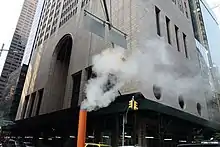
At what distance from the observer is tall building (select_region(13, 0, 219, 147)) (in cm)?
1062

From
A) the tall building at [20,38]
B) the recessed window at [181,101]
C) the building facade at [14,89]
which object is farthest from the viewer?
the tall building at [20,38]

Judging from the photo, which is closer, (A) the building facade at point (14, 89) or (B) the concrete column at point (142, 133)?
(B) the concrete column at point (142, 133)

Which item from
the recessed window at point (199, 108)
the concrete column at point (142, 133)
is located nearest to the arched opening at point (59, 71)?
the concrete column at point (142, 133)

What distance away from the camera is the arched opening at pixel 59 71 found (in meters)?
21.5

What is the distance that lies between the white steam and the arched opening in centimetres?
904

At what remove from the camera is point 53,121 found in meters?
14.1

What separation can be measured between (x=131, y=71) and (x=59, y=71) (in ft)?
43.4

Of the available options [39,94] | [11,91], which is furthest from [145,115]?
[11,91]

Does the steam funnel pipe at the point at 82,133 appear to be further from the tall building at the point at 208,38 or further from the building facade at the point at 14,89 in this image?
the building facade at the point at 14,89

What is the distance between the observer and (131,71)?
38.3 feet

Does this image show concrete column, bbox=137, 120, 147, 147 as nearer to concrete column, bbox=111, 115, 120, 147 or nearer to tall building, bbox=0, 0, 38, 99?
concrete column, bbox=111, 115, 120, 147

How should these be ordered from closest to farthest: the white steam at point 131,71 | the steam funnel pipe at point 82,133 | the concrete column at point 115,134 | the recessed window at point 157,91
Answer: the steam funnel pipe at point 82,133, the concrete column at point 115,134, the white steam at point 131,71, the recessed window at point 157,91

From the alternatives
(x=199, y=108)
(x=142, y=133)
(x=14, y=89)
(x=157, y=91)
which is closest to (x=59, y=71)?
(x=157, y=91)

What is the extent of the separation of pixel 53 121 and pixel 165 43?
9.38 meters
